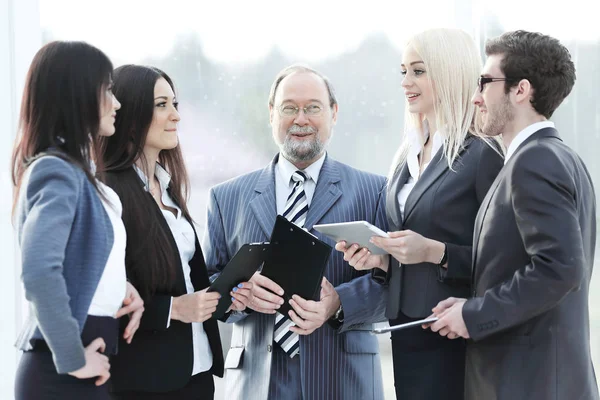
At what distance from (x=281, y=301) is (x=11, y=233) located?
1581 millimetres

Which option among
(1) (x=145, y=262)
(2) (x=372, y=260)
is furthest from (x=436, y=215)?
(1) (x=145, y=262)

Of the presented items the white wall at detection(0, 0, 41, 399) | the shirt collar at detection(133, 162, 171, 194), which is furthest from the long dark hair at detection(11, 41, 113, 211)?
the white wall at detection(0, 0, 41, 399)

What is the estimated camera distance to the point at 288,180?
2619 mm

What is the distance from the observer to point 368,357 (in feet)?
8.21

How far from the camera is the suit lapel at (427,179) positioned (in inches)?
89.0

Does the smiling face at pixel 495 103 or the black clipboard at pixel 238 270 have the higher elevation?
the smiling face at pixel 495 103

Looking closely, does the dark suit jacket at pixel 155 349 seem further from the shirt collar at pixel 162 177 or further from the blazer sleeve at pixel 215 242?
the blazer sleeve at pixel 215 242

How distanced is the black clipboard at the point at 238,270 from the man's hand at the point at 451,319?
59cm

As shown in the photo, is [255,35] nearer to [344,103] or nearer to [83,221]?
[344,103]

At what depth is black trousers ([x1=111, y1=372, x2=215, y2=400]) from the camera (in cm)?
208

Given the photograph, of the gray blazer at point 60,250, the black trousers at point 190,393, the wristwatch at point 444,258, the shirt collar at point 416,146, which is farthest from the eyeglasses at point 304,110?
the gray blazer at point 60,250

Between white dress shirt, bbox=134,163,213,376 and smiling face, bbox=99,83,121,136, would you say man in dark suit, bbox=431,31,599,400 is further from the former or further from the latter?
smiling face, bbox=99,83,121,136

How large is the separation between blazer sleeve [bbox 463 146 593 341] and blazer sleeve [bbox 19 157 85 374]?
1.07 meters

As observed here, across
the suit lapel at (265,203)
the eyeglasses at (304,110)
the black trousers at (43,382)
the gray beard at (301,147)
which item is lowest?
the black trousers at (43,382)
